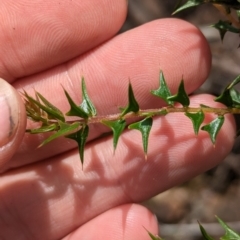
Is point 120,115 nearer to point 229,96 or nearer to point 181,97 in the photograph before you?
point 181,97

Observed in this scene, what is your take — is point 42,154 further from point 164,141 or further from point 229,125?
point 229,125

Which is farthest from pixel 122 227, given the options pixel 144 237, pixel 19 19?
pixel 19 19

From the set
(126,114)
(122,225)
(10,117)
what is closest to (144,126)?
(126,114)

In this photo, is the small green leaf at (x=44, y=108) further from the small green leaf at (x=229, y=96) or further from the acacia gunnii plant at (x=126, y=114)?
the small green leaf at (x=229, y=96)

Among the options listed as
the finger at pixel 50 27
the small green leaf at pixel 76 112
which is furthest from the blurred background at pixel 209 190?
the small green leaf at pixel 76 112

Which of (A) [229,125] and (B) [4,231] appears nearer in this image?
(A) [229,125]

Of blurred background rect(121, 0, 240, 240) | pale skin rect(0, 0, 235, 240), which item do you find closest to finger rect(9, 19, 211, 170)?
pale skin rect(0, 0, 235, 240)
